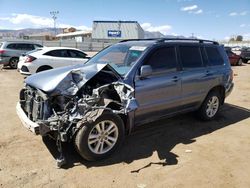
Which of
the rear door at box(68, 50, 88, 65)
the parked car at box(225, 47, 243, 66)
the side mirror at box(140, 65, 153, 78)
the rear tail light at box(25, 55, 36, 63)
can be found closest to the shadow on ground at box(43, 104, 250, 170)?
the side mirror at box(140, 65, 153, 78)

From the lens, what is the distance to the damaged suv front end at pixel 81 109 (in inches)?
151

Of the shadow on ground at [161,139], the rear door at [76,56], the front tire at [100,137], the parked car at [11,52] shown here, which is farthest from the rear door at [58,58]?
the front tire at [100,137]

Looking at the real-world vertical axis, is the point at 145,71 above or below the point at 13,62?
above

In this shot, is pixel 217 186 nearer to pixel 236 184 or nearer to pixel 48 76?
pixel 236 184

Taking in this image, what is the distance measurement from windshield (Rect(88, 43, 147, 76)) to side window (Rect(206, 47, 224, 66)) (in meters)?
1.92

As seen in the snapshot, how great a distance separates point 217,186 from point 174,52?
261cm

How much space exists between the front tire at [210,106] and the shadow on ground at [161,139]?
6.2 inches

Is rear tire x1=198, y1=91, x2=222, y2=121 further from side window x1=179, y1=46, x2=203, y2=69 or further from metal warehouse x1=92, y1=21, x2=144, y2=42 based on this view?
metal warehouse x1=92, y1=21, x2=144, y2=42

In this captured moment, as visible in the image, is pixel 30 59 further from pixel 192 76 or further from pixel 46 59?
pixel 192 76

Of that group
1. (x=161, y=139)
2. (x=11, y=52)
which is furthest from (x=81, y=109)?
(x=11, y=52)

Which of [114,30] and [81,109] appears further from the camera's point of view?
[114,30]

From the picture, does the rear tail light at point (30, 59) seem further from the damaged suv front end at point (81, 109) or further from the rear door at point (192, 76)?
the rear door at point (192, 76)

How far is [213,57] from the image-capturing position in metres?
6.07

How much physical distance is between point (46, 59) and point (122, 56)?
6.67 metres
